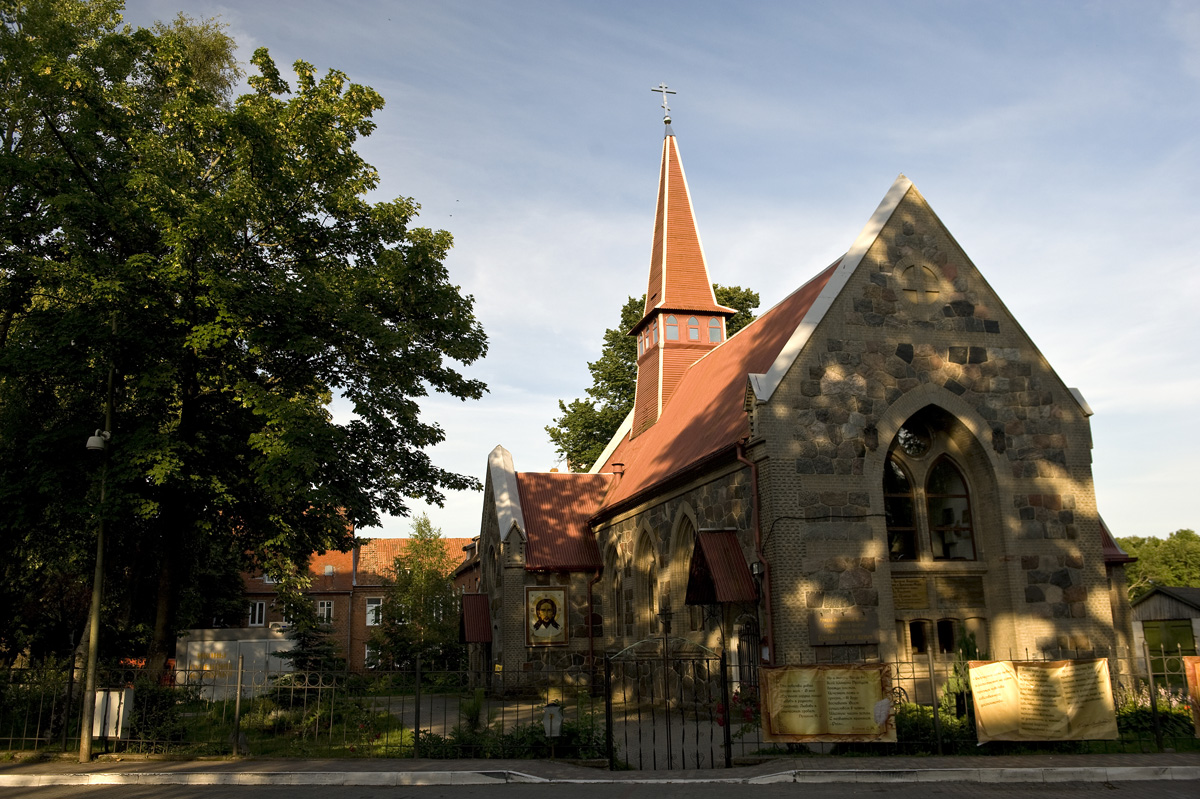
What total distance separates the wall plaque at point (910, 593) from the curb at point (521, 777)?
499 cm

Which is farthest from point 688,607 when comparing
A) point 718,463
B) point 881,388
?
point 881,388

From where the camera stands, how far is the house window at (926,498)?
1553 centimetres

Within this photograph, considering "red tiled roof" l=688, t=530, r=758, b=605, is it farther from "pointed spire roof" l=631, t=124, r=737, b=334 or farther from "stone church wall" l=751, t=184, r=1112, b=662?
"pointed spire roof" l=631, t=124, r=737, b=334

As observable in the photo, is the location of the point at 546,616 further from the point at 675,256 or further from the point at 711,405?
the point at 675,256

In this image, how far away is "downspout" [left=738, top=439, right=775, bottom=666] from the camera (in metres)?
14.0

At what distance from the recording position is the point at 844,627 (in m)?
14.0

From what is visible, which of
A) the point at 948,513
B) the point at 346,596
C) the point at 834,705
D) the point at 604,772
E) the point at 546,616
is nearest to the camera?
the point at 604,772

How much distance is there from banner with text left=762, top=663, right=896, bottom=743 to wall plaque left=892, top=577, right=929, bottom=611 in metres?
4.23

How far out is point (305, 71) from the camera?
19.4 meters

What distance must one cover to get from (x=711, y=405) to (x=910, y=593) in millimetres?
6866

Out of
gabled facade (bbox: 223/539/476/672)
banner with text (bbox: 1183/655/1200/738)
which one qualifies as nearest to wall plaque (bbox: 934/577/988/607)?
banner with text (bbox: 1183/655/1200/738)

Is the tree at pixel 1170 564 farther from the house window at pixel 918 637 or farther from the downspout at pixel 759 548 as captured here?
the downspout at pixel 759 548

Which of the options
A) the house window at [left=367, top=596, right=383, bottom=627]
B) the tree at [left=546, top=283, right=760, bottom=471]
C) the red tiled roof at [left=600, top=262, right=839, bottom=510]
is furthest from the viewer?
the house window at [left=367, top=596, right=383, bottom=627]

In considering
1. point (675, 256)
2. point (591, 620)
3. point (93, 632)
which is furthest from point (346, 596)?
A: point (93, 632)
